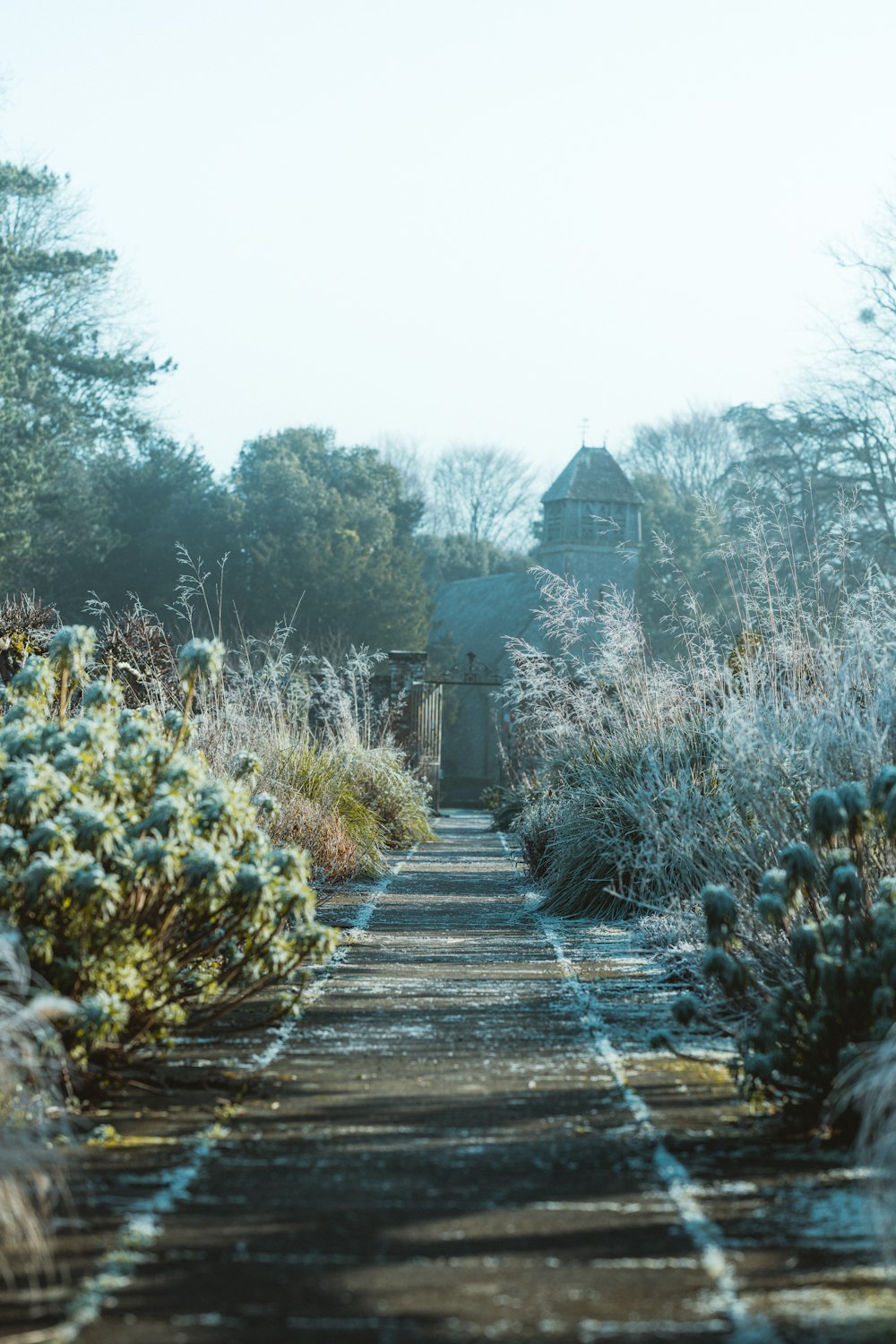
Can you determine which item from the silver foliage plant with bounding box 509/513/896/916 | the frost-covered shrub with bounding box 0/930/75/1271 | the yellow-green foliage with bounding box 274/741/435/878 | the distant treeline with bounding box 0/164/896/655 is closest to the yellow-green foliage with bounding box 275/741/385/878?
the yellow-green foliage with bounding box 274/741/435/878

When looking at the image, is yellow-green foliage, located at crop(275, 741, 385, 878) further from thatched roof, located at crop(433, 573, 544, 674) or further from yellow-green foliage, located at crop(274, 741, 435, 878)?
thatched roof, located at crop(433, 573, 544, 674)

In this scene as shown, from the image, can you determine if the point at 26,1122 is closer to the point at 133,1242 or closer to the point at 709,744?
the point at 133,1242

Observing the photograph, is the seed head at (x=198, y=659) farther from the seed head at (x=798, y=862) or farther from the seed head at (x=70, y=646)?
the seed head at (x=798, y=862)

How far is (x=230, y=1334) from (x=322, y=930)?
5.43 feet

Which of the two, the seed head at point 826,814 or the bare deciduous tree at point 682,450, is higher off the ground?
the bare deciduous tree at point 682,450

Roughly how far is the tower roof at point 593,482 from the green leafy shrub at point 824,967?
28.9 meters

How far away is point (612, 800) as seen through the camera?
6.68 metres

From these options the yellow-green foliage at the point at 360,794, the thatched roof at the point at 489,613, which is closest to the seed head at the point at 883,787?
Answer: the yellow-green foliage at the point at 360,794

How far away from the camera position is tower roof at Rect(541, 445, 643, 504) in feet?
105

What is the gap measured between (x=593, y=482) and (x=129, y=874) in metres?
29.7

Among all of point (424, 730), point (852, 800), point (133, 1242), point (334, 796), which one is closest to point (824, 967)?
point (852, 800)

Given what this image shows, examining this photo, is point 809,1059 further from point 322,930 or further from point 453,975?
point 453,975

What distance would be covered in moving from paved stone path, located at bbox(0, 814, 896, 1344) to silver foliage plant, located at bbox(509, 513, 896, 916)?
109 centimetres

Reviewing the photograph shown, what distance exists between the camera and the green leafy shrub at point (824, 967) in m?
2.97
